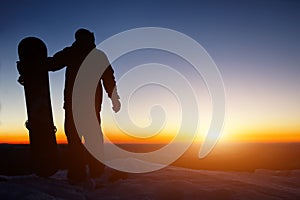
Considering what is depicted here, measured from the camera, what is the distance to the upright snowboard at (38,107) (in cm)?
587

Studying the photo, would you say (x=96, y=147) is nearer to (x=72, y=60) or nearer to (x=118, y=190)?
(x=118, y=190)

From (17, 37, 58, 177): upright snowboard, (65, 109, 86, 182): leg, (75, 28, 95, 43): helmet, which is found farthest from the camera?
(75, 28, 95, 43): helmet

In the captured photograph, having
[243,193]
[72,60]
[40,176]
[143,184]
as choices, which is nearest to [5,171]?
[40,176]

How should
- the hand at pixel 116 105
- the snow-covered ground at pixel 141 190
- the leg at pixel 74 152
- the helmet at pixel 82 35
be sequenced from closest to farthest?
the snow-covered ground at pixel 141 190
the leg at pixel 74 152
the helmet at pixel 82 35
the hand at pixel 116 105

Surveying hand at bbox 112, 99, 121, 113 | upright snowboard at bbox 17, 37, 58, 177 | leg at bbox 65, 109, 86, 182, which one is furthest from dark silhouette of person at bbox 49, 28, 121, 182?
hand at bbox 112, 99, 121, 113

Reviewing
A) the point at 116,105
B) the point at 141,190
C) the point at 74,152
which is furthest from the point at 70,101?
the point at 141,190

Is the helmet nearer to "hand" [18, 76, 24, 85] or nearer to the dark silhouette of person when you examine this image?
the dark silhouette of person

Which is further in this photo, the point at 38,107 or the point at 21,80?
the point at 21,80

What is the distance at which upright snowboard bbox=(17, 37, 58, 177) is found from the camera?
19.3 feet

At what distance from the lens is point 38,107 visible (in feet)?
19.4

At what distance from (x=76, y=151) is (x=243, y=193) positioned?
10.1 ft

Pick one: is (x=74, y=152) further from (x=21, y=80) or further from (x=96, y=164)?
(x=21, y=80)

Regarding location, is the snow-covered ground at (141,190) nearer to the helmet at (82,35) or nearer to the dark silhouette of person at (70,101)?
the dark silhouette of person at (70,101)

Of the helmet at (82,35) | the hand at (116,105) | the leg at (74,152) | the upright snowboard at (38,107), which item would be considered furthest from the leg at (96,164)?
the helmet at (82,35)
